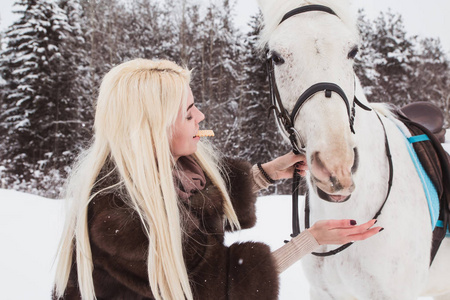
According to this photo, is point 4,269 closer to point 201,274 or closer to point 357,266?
point 201,274

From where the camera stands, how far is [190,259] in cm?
144

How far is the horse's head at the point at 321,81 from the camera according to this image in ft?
4.23

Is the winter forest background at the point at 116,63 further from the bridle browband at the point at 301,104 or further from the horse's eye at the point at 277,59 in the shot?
the horse's eye at the point at 277,59

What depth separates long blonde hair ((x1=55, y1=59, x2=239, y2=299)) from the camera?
52.9 inches

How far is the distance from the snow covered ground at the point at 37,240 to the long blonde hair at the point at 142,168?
0.78 m

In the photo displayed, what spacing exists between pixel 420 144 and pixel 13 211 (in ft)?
20.3

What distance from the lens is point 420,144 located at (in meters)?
2.04

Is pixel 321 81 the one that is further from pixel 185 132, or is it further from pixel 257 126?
pixel 257 126

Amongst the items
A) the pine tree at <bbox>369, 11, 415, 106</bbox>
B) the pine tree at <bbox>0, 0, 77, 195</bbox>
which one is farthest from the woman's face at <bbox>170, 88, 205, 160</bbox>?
the pine tree at <bbox>369, 11, 415, 106</bbox>

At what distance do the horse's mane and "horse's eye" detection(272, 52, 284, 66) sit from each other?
0.24 meters

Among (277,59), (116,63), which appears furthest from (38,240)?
(116,63)

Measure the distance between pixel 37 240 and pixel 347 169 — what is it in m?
4.85

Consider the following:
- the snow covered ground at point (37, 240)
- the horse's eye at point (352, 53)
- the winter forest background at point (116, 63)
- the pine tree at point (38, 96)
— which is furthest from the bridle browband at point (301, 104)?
the pine tree at point (38, 96)

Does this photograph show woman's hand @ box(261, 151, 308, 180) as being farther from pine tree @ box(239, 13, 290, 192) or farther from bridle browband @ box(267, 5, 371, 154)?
pine tree @ box(239, 13, 290, 192)
